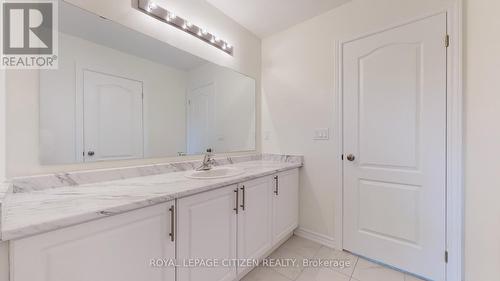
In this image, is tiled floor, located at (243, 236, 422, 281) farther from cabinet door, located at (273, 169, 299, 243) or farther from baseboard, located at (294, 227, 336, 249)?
cabinet door, located at (273, 169, 299, 243)

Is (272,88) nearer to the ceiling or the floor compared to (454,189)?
nearer to the ceiling

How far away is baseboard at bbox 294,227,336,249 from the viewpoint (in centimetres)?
201

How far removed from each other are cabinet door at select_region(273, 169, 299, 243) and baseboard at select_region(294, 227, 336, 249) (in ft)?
0.40

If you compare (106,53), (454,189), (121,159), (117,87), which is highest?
(106,53)

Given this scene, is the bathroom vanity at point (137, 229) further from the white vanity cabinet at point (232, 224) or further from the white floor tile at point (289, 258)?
the white floor tile at point (289, 258)

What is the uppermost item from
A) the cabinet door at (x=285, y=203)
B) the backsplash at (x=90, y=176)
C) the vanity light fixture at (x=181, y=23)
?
the vanity light fixture at (x=181, y=23)

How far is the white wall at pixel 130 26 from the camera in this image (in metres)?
1.00

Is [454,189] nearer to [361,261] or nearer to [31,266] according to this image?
[361,261]

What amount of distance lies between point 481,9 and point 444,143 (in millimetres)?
843

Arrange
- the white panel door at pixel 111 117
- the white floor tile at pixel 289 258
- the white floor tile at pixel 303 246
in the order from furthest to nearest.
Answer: the white floor tile at pixel 303 246 < the white floor tile at pixel 289 258 < the white panel door at pixel 111 117

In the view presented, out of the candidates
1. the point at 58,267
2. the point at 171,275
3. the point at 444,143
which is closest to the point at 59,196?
the point at 58,267

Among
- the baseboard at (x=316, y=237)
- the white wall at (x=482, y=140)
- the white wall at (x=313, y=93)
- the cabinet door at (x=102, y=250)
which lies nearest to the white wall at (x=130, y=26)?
the white wall at (x=313, y=93)

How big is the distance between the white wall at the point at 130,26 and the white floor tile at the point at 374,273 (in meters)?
1.73

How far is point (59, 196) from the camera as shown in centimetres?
94
